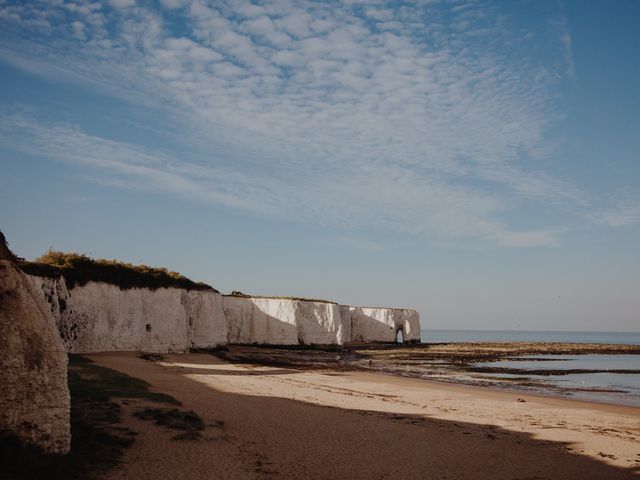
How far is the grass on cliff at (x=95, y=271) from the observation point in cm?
2294

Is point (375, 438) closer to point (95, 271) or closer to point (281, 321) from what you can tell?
point (95, 271)

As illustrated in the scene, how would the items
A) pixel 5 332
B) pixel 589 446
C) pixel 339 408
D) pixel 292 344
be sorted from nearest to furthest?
pixel 5 332, pixel 589 446, pixel 339 408, pixel 292 344

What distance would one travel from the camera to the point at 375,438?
1009cm

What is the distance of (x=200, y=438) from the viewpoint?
8.71 meters

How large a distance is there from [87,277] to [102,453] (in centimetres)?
2034

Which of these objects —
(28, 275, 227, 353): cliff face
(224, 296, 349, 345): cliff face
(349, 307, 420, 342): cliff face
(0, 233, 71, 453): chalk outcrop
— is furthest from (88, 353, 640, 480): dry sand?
(349, 307, 420, 342): cliff face

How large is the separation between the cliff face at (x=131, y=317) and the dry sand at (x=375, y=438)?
28.5 ft

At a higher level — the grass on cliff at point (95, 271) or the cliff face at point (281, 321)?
the grass on cliff at point (95, 271)

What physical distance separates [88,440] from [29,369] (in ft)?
6.42

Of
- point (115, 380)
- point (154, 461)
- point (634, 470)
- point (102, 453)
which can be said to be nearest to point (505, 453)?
point (634, 470)

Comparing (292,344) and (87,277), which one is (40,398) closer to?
(87,277)

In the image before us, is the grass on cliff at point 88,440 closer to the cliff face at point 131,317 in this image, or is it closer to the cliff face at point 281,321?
the cliff face at point 131,317

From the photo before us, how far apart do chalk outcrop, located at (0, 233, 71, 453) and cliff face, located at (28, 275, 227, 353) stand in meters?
15.1

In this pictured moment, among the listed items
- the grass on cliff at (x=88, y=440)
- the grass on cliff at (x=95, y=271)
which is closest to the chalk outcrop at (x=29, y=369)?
the grass on cliff at (x=88, y=440)
